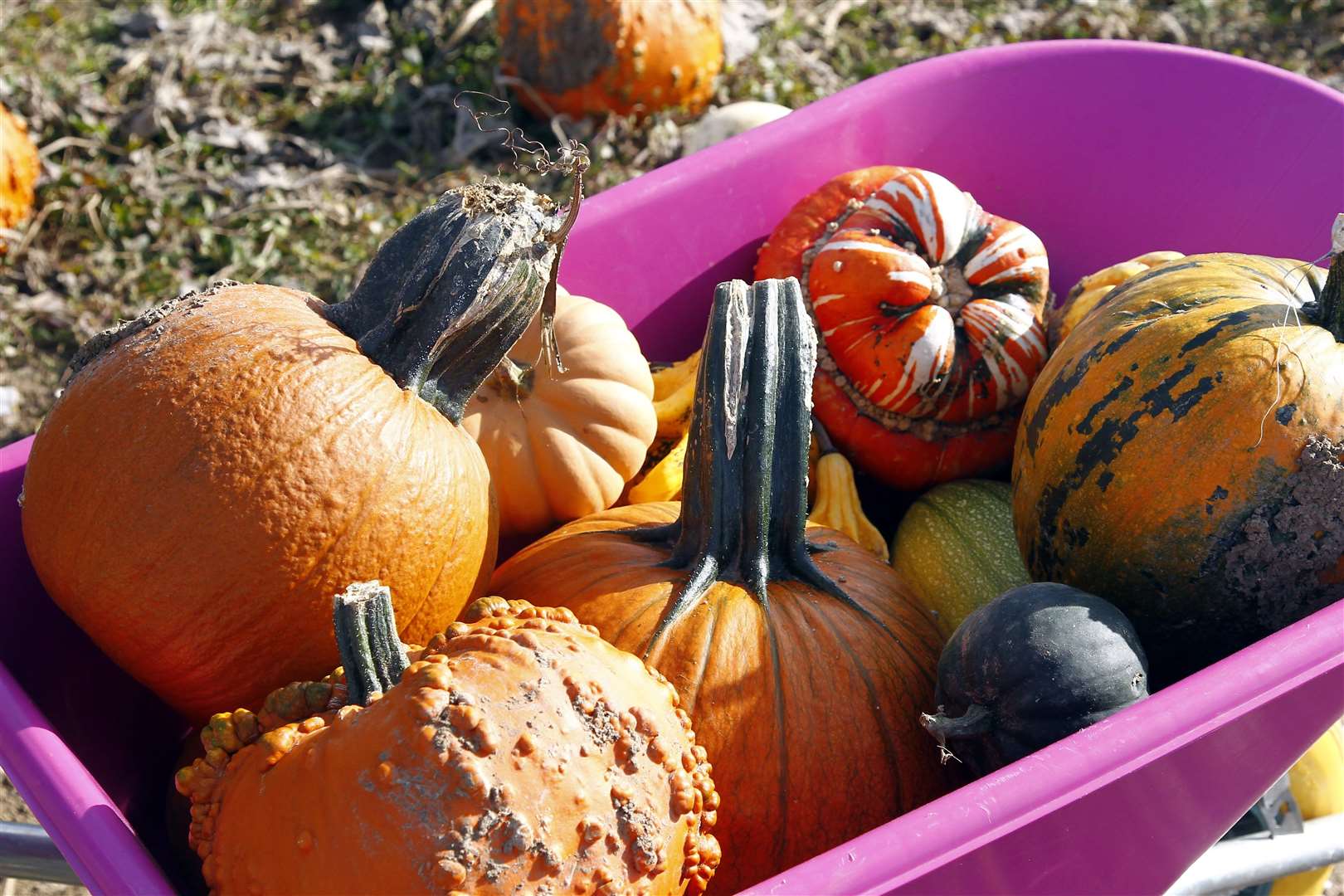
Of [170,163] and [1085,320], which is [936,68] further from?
[170,163]

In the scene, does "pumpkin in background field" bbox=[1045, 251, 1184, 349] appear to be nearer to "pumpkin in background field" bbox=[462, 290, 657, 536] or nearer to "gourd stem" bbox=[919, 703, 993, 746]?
"pumpkin in background field" bbox=[462, 290, 657, 536]

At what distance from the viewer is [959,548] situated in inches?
88.7

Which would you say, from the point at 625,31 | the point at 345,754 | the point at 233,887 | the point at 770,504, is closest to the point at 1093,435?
the point at 770,504

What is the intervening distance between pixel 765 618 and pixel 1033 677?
35 centimetres

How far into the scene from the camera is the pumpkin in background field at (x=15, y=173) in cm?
363

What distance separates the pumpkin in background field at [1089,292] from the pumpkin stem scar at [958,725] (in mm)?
968

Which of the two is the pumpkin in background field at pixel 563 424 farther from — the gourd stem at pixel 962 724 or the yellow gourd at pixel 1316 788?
the yellow gourd at pixel 1316 788

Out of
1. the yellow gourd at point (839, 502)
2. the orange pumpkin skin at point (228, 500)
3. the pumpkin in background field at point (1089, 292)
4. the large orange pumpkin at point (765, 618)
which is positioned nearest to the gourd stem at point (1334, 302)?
the pumpkin in background field at point (1089, 292)

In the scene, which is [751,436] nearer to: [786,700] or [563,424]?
[786,700]

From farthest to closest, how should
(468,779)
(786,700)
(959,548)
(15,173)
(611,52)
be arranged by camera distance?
(611,52)
(15,173)
(959,548)
(786,700)
(468,779)

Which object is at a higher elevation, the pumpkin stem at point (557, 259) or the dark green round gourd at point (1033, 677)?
the pumpkin stem at point (557, 259)

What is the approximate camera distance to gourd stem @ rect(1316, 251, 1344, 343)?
170cm

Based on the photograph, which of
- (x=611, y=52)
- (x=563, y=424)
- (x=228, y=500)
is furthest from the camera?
(x=611, y=52)

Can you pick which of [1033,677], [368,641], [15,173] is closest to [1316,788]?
[1033,677]
